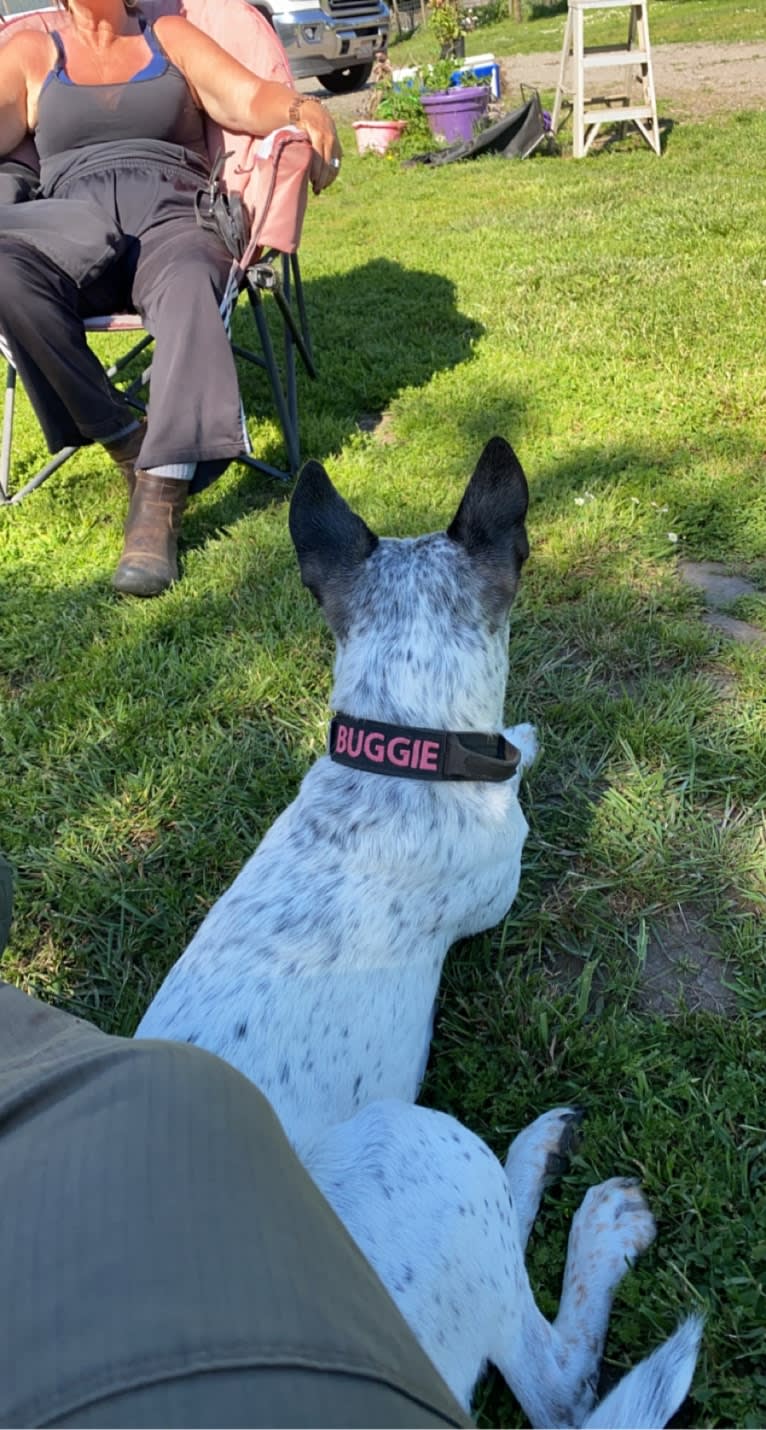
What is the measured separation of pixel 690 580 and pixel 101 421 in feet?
8.53

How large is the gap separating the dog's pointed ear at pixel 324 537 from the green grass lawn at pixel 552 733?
919 mm

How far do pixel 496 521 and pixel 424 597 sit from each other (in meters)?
0.26

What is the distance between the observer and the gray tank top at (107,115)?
167 inches

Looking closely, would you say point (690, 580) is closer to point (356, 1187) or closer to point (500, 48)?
point (356, 1187)

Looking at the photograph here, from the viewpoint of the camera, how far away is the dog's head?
1.91 metres

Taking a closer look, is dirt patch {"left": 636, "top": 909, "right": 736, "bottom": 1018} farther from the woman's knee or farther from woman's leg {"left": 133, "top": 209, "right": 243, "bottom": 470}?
the woman's knee

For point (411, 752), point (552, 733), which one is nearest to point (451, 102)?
point (552, 733)

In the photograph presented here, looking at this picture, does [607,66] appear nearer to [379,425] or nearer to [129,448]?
[379,425]

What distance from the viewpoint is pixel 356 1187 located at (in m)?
1.38

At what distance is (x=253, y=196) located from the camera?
4109 millimetres

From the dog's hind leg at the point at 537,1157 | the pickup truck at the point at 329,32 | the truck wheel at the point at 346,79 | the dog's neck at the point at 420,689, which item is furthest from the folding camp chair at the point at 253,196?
the truck wheel at the point at 346,79

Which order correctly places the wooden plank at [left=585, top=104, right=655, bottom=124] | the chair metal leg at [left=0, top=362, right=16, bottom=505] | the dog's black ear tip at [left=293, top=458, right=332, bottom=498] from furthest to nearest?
the wooden plank at [left=585, top=104, right=655, bottom=124] < the chair metal leg at [left=0, top=362, right=16, bottom=505] < the dog's black ear tip at [left=293, top=458, right=332, bottom=498]

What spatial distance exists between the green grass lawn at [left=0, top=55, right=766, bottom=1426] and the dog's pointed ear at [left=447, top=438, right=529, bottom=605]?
885 millimetres

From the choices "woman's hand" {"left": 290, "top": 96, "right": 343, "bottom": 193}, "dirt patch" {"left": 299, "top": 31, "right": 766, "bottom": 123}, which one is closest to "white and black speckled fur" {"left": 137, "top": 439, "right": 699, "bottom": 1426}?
"woman's hand" {"left": 290, "top": 96, "right": 343, "bottom": 193}
